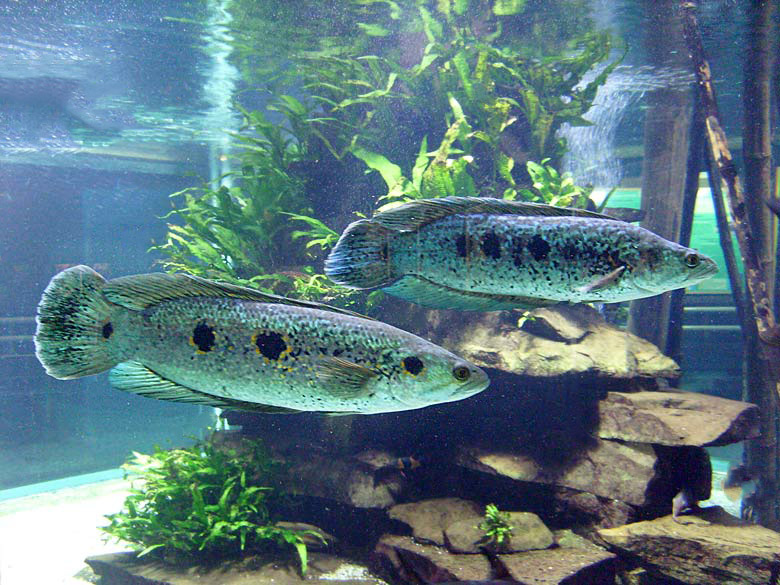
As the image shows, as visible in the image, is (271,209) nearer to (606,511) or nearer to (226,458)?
(226,458)

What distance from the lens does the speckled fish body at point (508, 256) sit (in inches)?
66.8

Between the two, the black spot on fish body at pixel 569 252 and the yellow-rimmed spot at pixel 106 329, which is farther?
the black spot on fish body at pixel 569 252

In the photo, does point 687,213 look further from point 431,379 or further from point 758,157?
point 431,379

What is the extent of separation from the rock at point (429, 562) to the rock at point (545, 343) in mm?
1969

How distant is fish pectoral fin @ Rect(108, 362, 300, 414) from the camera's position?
4.99ft

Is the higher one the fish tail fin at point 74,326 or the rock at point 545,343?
the fish tail fin at point 74,326

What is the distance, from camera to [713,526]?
14.7 ft

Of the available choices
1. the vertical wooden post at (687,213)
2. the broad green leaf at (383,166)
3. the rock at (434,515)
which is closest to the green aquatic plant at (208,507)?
the rock at (434,515)

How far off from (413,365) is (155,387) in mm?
825

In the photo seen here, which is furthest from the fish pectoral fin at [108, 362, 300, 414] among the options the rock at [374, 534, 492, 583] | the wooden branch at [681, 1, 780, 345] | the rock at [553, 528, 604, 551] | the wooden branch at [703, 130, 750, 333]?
the wooden branch at [703, 130, 750, 333]

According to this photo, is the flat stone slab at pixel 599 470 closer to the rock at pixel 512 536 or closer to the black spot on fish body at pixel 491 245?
the rock at pixel 512 536

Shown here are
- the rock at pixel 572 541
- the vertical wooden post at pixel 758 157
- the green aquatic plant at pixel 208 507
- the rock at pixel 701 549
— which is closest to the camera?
the rock at pixel 701 549

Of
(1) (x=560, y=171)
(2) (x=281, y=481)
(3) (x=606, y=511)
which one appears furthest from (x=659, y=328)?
(2) (x=281, y=481)

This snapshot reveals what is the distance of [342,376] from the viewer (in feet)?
4.86
